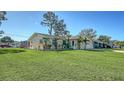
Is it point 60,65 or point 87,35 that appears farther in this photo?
point 87,35

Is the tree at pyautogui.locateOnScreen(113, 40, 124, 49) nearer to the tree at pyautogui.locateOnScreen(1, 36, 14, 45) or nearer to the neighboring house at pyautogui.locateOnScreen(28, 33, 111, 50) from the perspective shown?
the neighboring house at pyautogui.locateOnScreen(28, 33, 111, 50)

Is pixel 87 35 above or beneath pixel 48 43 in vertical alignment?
above

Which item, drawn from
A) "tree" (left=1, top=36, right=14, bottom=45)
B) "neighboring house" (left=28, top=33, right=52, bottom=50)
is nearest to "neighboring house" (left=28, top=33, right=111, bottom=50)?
"neighboring house" (left=28, top=33, right=52, bottom=50)

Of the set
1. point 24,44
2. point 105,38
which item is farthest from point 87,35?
point 24,44

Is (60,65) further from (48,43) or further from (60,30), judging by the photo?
(60,30)

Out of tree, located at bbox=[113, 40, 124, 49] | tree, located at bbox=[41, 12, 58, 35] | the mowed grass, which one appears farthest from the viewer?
tree, located at bbox=[113, 40, 124, 49]

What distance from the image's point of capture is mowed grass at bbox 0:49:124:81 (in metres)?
3.03

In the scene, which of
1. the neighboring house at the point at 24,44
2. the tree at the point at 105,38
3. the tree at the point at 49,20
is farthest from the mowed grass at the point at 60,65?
the tree at the point at 49,20

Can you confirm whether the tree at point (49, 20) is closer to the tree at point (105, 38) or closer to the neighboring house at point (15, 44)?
the neighboring house at point (15, 44)

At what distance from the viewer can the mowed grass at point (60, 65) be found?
303 cm

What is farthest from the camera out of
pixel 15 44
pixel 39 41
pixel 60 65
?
pixel 39 41

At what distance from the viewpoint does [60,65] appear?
3301 millimetres
